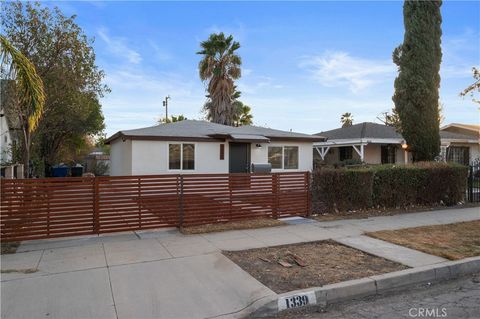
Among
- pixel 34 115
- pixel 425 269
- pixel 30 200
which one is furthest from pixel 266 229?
pixel 34 115

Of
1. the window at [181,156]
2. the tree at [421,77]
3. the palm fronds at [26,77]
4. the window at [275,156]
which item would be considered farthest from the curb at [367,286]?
the window at [275,156]

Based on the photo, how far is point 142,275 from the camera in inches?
219

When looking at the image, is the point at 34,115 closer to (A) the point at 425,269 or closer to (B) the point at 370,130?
(A) the point at 425,269

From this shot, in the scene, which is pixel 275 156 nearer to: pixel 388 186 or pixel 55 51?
pixel 388 186

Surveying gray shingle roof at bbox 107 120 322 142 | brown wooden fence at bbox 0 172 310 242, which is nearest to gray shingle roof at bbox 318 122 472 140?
gray shingle roof at bbox 107 120 322 142

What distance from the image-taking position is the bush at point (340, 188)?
421 inches

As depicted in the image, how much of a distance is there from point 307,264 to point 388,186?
21.2 feet

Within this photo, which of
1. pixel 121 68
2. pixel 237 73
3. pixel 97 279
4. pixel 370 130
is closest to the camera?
pixel 97 279

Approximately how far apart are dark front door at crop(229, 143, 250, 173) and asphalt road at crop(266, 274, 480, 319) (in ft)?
44.6

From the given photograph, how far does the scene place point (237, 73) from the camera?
3172cm

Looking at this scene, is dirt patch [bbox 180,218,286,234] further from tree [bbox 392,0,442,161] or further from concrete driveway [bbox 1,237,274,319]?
tree [bbox 392,0,442,161]

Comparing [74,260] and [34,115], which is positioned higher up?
[34,115]

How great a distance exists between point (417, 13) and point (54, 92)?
1479 cm

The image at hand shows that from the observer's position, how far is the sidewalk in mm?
4516
